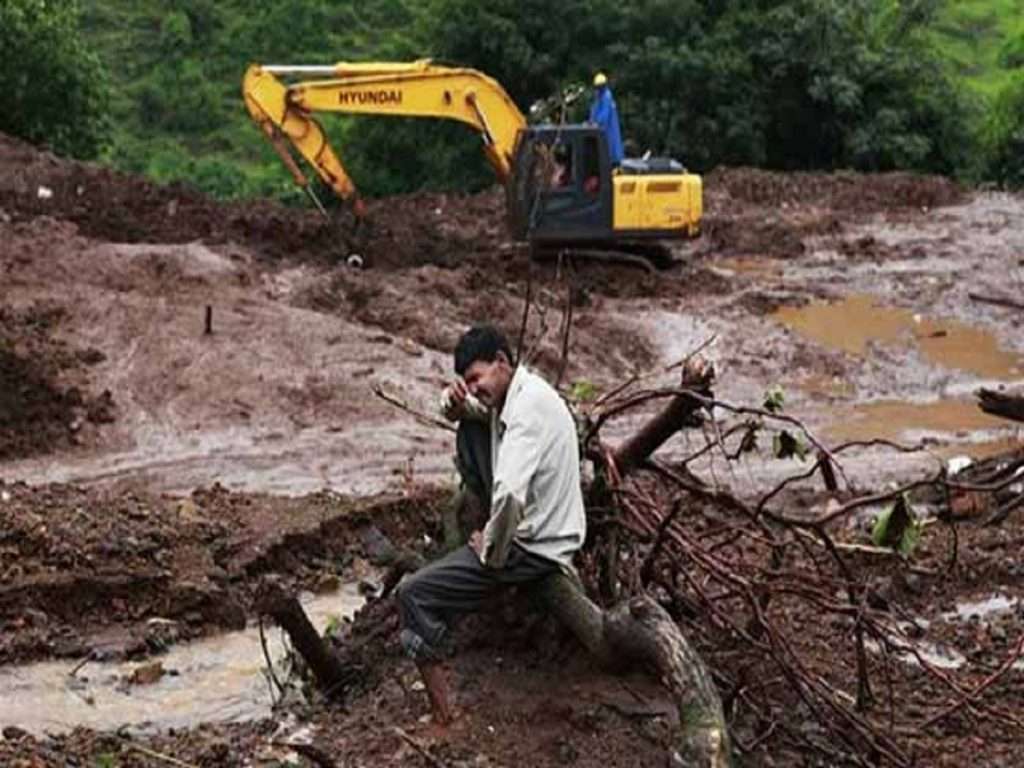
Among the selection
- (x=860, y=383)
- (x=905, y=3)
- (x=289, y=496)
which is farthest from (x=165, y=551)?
(x=905, y=3)

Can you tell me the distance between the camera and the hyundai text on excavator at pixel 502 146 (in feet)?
77.6

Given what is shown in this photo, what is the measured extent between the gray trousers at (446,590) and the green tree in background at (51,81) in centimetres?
2357

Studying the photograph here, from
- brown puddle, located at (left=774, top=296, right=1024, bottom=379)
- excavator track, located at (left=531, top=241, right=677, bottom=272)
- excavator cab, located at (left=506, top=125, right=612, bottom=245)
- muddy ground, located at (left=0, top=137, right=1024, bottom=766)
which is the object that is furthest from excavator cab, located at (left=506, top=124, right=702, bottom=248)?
brown puddle, located at (left=774, top=296, right=1024, bottom=379)

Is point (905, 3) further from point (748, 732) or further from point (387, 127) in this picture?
point (748, 732)

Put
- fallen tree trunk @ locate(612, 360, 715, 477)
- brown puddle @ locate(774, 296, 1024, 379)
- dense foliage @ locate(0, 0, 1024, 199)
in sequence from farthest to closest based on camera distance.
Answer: dense foliage @ locate(0, 0, 1024, 199) < brown puddle @ locate(774, 296, 1024, 379) < fallen tree trunk @ locate(612, 360, 715, 477)

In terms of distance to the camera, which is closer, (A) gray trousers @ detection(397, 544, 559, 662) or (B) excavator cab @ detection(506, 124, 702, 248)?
(A) gray trousers @ detection(397, 544, 559, 662)

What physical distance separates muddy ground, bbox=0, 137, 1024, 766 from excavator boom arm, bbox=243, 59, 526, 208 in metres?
1.62

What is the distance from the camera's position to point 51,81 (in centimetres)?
3069

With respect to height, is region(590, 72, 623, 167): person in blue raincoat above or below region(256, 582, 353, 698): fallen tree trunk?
above

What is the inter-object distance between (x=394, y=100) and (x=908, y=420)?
28.6ft

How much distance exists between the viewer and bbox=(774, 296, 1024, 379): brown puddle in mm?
21516

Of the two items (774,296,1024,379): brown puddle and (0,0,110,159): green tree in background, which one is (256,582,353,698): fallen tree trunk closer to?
(774,296,1024,379): brown puddle

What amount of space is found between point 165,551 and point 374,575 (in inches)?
59.0

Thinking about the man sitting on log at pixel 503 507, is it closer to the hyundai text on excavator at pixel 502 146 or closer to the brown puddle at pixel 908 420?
the brown puddle at pixel 908 420
